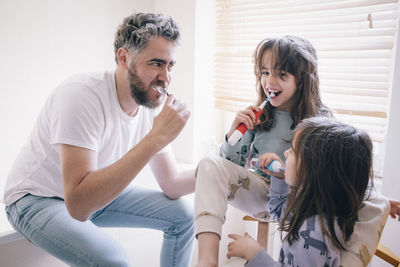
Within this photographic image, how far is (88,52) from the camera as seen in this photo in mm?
1712

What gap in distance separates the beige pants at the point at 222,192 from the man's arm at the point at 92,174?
150 mm

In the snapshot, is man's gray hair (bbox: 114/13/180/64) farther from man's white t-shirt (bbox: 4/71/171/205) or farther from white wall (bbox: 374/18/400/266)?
white wall (bbox: 374/18/400/266)

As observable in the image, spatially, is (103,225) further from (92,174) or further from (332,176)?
(332,176)

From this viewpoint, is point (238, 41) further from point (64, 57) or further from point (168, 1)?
point (64, 57)

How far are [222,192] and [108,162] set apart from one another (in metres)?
0.41

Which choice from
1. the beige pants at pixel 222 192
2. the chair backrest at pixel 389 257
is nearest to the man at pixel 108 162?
the beige pants at pixel 222 192

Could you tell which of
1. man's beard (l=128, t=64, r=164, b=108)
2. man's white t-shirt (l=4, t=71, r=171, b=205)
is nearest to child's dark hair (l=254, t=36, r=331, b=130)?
man's beard (l=128, t=64, r=164, b=108)

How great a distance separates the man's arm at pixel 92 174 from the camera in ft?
2.81

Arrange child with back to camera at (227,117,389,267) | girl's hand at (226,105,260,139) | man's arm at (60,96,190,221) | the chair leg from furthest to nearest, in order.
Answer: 1. the chair leg
2. girl's hand at (226,105,260,139)
3. man's arm at (60,96,190,221)
4. child with back to camera at (227,117,389,267)

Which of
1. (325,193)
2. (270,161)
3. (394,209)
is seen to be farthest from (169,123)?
(394,209)

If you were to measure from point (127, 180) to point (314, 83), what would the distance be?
67 cm

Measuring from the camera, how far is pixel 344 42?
129cm

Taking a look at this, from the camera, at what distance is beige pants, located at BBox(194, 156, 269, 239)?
2.70 feet

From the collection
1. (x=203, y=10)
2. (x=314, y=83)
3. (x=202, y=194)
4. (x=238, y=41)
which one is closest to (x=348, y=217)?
(x=202, y=194)
